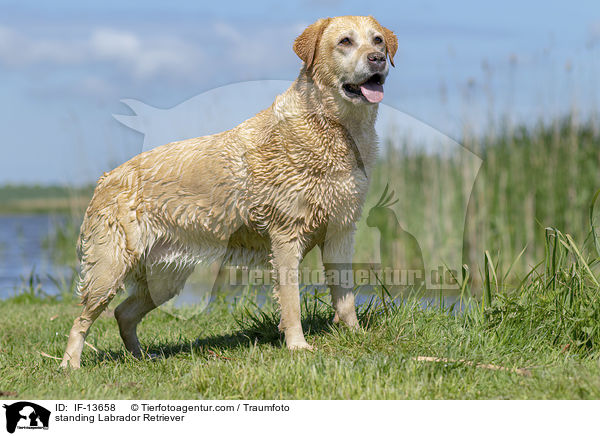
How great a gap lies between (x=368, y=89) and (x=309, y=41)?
1.87ft

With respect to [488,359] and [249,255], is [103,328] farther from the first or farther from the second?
[488,359]

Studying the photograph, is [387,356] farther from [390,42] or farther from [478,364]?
[390,42]

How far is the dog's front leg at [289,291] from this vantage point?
435cm

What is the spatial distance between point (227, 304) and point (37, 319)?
2121 mm

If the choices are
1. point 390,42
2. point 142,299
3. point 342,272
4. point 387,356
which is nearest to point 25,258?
point 142,299

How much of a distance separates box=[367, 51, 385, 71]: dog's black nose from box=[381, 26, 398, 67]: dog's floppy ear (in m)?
0.47

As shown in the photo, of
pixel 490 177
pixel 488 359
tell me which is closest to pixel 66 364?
pixel 488 359

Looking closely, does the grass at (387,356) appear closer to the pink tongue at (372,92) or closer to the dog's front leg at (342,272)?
the dog's front leg at (342,272)
